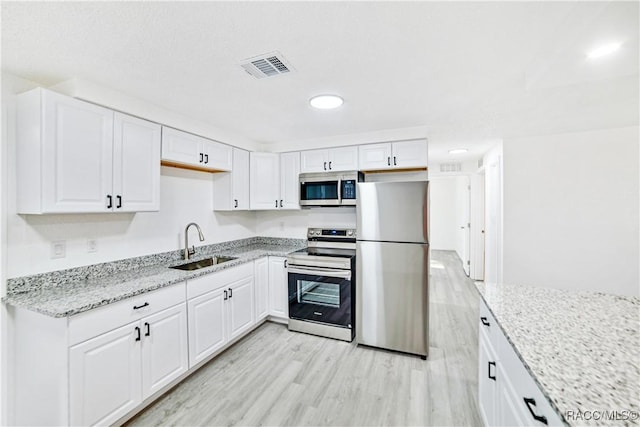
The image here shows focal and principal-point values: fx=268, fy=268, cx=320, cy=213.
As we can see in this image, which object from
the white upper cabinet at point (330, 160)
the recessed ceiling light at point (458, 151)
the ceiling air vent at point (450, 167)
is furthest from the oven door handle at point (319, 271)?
the ceiling air vent at point (450, 167)

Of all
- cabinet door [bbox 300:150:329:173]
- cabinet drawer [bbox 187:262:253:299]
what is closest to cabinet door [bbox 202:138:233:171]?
cabinet door [bbox 300:150:329:173]

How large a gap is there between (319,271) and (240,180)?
1.51 m

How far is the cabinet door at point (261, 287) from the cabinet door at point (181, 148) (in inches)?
52.9

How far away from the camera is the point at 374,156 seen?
3.12m

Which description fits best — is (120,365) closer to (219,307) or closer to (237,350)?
(219,307)

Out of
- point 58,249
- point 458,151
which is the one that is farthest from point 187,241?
point 458,151

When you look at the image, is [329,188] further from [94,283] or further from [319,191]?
[94,283]

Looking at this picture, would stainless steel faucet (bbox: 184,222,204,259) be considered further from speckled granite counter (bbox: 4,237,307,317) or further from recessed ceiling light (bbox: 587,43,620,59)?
recessed ceiling light (bbox: 587,43,620,59)

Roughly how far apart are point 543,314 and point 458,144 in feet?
10.0

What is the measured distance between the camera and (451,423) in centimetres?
186

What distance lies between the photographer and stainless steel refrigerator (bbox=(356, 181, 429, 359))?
2719mm

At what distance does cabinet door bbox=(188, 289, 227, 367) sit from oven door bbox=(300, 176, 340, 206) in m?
1.49

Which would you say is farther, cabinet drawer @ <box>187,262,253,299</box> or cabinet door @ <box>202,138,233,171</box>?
cabinet door @ <box>202,138,233,171</box>

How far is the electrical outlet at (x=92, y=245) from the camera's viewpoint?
2146 millimetres
